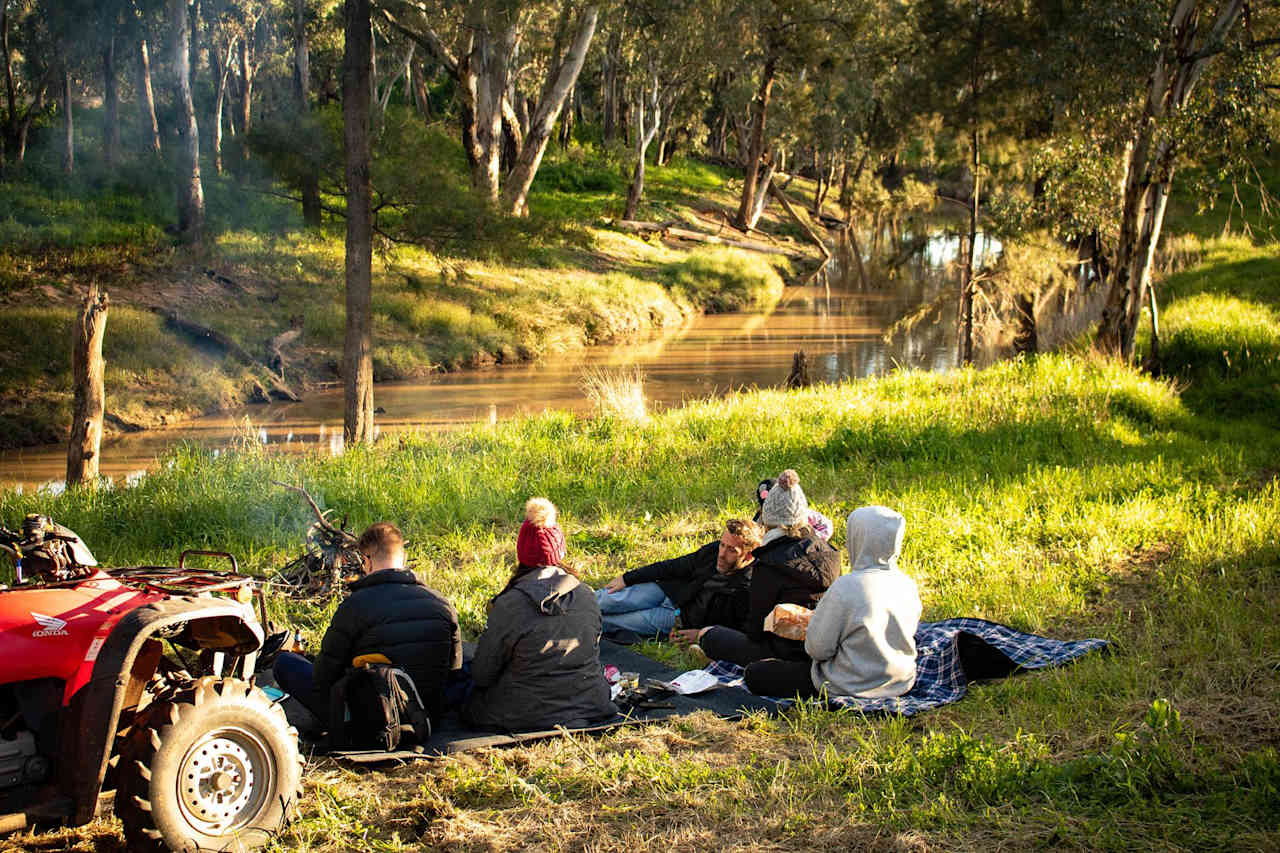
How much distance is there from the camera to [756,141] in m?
37.6

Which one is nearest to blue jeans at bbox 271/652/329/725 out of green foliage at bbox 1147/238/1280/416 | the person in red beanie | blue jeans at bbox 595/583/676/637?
the person in red beanie

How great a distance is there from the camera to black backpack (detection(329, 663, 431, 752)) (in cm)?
505

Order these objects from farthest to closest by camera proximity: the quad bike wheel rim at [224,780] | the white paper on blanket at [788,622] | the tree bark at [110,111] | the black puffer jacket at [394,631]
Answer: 1. the tree bark at [110,111]
2. the white paper on blanket at [788,622]
3. the black puffer jacket at [394,631]
4. the quad bike wheel rim at [224,780]

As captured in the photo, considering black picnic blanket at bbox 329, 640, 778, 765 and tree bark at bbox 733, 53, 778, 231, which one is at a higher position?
tree bark at bbox 733, 53, 778, 231

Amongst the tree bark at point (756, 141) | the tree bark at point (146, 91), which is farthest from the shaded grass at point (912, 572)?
the tree bark at point (146, 91)

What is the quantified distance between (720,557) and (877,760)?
2429 mm

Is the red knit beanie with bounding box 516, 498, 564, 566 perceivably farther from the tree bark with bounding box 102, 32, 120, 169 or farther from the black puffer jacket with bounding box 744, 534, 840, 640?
the tree bark with bounding box 102, 32, 120, 169

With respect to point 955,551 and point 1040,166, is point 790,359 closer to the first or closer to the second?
point 1040,166

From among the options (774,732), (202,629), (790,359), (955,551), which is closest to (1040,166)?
(790,359)

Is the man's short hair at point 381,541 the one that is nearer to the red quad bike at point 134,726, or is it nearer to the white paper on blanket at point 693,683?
the red quad bike at point 134,726

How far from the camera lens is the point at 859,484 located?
1079 centimetres

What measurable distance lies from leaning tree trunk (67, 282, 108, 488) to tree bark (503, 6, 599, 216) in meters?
17.3

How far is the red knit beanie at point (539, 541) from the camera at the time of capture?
5.48m

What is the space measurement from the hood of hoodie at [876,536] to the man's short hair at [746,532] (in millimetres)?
1501
